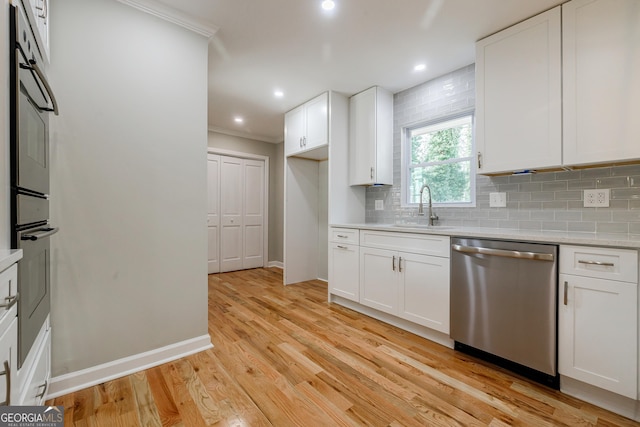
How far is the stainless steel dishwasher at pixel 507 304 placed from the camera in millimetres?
1768

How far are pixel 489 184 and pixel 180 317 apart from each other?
2855 millimetres

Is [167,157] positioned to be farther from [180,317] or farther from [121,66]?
[180,317]

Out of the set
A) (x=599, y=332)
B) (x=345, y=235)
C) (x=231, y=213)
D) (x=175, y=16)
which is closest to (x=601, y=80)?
(x=599, y=332)

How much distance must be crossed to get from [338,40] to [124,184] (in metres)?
2.02

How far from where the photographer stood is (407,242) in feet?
8.43

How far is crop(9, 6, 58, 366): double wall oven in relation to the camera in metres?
1.07

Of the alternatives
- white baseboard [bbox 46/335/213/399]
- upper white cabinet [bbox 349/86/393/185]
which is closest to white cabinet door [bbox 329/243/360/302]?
upper white cabinet [bbox 349/86/393/185]

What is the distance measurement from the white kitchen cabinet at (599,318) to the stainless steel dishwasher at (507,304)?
60mm

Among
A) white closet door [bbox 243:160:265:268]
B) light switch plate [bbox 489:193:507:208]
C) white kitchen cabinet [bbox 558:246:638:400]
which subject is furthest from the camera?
white closet door [bbox 243:160:265:268]

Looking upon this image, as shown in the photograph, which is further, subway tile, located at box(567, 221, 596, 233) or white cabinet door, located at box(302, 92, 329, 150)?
white cabinet door, located at box(302, 92, 329, 150)

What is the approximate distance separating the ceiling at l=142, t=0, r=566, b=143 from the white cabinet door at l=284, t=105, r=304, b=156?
0.39 meters

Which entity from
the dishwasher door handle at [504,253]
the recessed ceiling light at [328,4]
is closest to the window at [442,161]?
the dishwasher door handle at [504,253]

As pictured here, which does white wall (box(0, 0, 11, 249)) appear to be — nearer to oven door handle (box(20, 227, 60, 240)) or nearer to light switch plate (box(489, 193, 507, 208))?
oven door handle (box(20, 227, 60, 240))

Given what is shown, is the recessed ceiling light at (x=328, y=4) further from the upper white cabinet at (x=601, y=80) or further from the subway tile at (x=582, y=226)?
the subway tile at (x=582, y=226)
